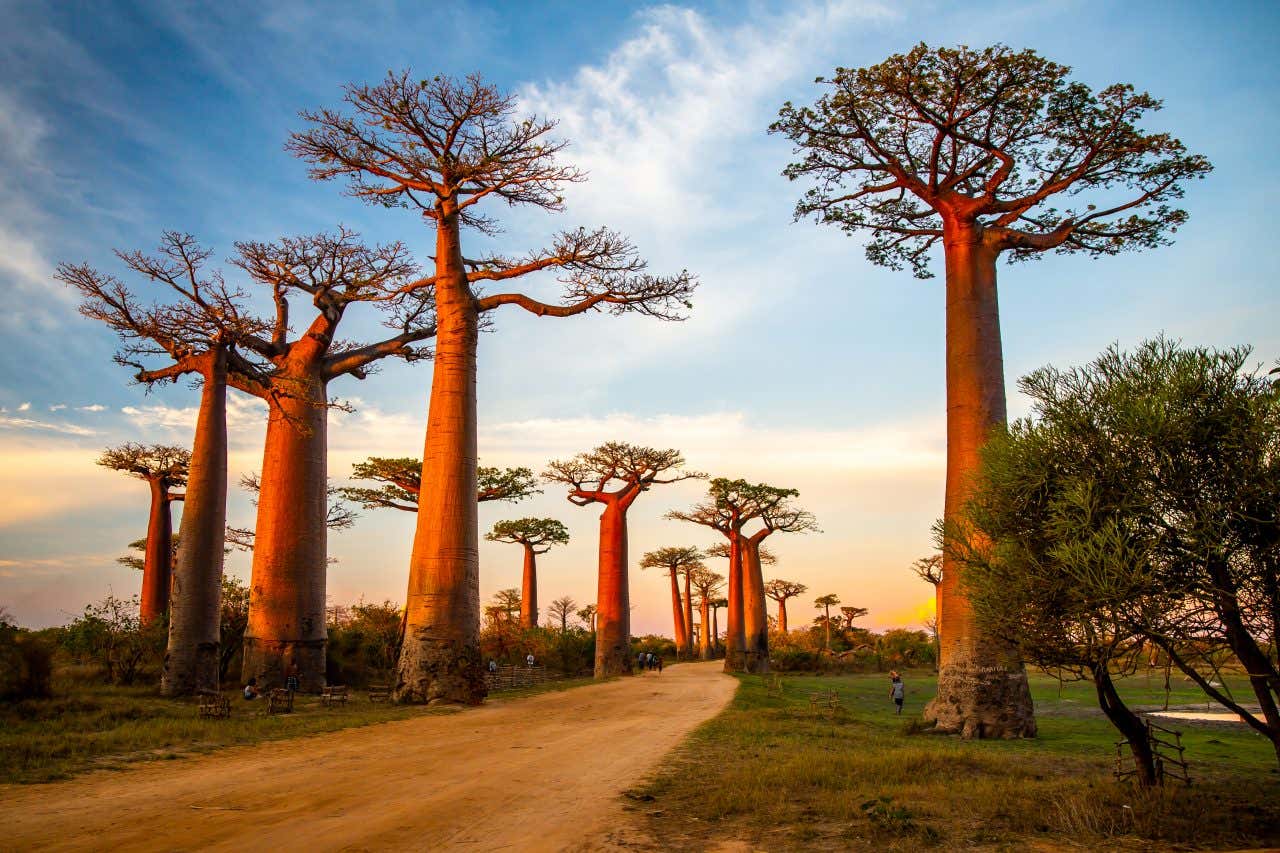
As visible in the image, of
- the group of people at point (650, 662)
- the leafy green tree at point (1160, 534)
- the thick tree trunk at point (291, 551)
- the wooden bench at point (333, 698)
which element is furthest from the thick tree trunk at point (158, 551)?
the leafy green tree at point (1160, 534)

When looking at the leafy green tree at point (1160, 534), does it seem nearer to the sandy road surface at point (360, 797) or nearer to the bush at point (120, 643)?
the sandy road surface at point (360, 797)

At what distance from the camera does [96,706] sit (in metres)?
10.5

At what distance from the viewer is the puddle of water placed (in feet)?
43.3

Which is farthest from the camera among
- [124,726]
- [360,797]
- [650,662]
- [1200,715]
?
[650,662]

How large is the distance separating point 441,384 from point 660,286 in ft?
15.7

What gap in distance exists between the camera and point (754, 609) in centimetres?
3100

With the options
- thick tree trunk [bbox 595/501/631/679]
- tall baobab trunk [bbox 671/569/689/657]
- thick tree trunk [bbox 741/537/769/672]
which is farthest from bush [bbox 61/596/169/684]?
tall baobab trunk [bbox 671/569/689/657]

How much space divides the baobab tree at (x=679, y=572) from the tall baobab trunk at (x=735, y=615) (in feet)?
44.4

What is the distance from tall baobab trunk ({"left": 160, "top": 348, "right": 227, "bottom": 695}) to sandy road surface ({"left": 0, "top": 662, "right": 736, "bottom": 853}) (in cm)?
550

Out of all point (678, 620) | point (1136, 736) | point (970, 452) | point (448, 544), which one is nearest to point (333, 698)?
point (448, 544)

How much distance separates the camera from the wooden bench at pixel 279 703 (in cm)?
1140

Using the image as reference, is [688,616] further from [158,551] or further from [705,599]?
[158,551]

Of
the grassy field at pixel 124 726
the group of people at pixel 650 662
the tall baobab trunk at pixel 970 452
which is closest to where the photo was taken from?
the grassy field at pixel 124 726

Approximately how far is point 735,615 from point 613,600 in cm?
635
